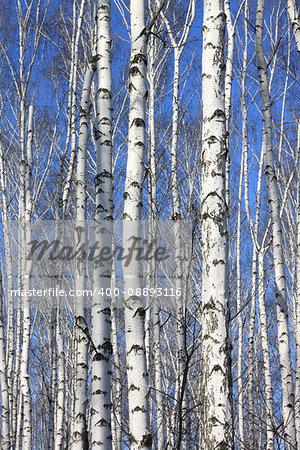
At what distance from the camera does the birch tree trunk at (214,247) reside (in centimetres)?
281

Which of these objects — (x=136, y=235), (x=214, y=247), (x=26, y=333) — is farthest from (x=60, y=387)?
(x=214, y=247)

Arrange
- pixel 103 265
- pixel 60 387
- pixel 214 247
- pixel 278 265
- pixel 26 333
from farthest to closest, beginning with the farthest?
pixel 60 387
pixel 26 333
pixel 278 265
pixel 103 265
pixel 214 247

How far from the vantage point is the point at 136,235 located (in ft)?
11.5

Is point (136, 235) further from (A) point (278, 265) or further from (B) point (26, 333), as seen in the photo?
(B) point (26, 333)

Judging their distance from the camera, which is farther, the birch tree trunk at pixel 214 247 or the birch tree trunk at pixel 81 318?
the birch tree trunk at pixel 81 318

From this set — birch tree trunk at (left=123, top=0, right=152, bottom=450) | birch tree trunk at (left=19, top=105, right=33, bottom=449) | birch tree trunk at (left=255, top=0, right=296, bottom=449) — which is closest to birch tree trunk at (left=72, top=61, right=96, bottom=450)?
birch tree trunk at (left=123, top=0, right=152, bottom=450)

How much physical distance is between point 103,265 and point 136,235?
3.06ft

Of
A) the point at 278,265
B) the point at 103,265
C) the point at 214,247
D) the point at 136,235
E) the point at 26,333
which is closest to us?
the point at 214,247

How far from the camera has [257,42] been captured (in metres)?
6.13

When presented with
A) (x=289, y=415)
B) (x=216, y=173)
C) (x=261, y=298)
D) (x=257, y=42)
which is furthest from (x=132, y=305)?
(x=261, y=298)

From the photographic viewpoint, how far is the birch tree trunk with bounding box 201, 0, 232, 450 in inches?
111

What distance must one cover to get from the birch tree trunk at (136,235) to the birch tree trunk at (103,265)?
0.77 m

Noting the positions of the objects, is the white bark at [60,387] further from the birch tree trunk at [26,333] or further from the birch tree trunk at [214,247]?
the birch tree trunk at [214,247]

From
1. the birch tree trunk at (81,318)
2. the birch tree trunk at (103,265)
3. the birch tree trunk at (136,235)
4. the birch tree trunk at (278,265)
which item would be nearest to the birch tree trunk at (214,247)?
the birch tree trunk at (136,235)
